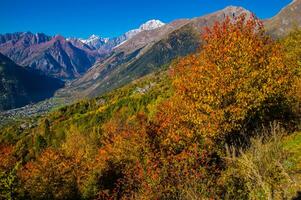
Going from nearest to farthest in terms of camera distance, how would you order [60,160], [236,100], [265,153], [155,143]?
[265,153] < [236,100] < [155,143] < [60,160]

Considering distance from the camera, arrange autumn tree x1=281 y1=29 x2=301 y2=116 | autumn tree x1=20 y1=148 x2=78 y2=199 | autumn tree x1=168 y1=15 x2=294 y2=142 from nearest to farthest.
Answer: autumn tree x1=168 y1=15 x2=294 y2=142
autumn tree x1=281 y1=29 x2=301 y2=116
autumn tree x1=20 y1=148 x2=78 y2=199

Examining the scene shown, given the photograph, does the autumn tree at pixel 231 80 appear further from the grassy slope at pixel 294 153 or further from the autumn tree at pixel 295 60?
the grassy slope at pixel 294 153

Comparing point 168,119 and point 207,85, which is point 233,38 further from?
point 168,119

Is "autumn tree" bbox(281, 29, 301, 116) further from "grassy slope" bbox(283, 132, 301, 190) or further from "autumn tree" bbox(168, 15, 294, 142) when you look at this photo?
"grassy slope" bbox(283, 132, 301, 190)

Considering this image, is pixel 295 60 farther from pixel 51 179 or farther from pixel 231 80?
pixel 51 179

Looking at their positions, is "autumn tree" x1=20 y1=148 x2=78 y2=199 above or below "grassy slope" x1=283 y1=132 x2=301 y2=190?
above

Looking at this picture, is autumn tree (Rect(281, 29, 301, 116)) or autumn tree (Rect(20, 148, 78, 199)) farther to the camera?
autumn tree (Rect(20, 148, 78, 199))

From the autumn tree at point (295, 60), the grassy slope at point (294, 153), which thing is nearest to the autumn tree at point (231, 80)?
the autumn tree at point (295, 60)

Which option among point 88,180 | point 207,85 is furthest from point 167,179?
point 88,180

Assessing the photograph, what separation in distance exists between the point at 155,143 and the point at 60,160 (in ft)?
76.5

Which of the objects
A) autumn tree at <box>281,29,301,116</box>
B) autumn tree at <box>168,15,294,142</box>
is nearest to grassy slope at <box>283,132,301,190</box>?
autumn tree at <box>168,15,294,142</box>

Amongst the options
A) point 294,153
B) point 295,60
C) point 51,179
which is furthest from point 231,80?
point 51,179

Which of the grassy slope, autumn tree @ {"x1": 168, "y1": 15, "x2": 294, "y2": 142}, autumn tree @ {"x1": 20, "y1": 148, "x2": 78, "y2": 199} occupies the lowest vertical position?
the grassy slope

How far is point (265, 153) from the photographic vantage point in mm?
24406
